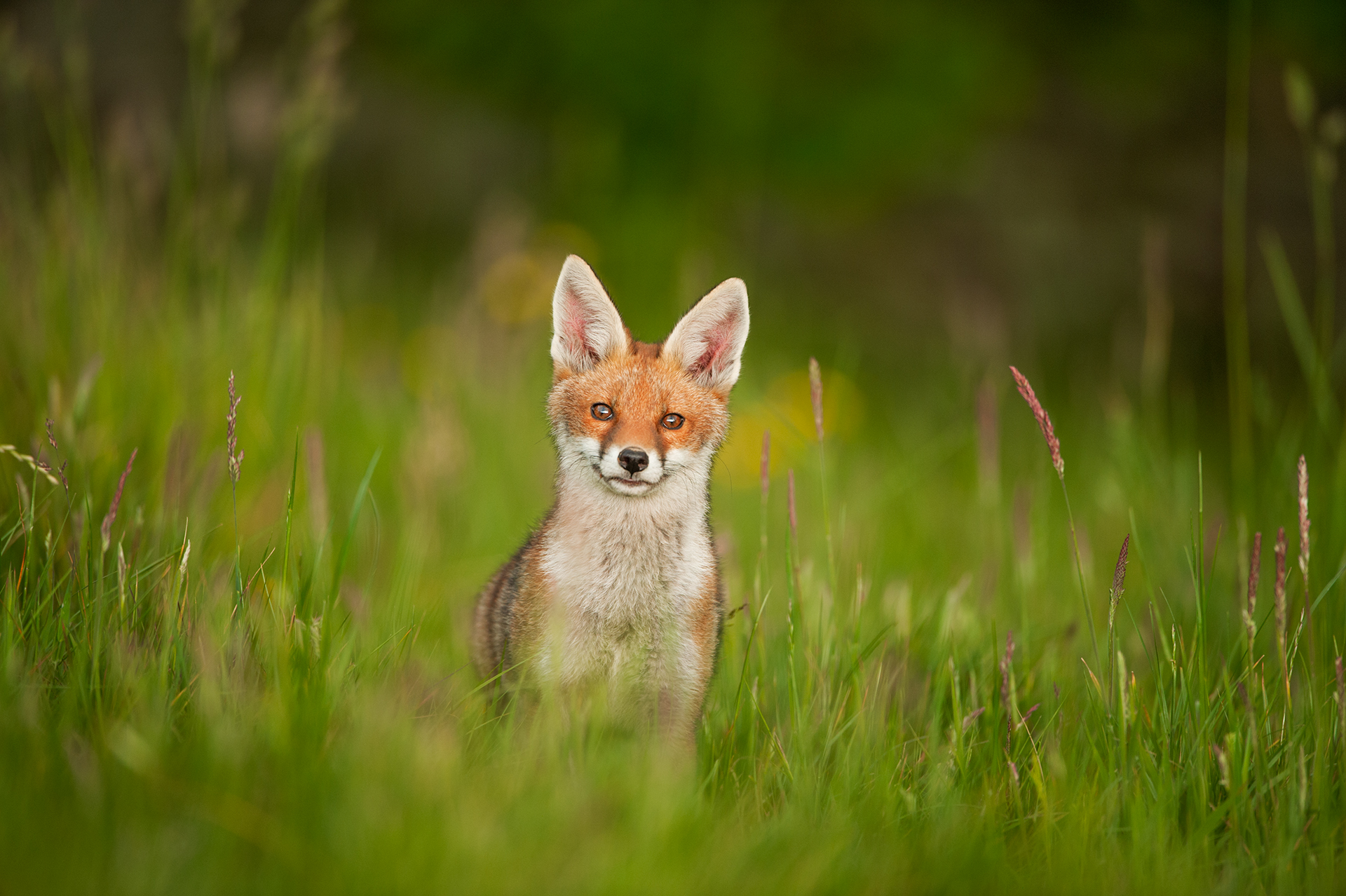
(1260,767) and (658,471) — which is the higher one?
(658,471)

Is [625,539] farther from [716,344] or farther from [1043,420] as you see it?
[1043,420]

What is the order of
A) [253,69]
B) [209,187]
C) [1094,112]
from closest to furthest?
[209,187] < [253,69] < [1094,112]

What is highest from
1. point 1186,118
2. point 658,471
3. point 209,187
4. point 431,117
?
point 1186,118

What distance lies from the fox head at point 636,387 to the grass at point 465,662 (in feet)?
1.52

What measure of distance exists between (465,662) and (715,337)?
4.91 ft

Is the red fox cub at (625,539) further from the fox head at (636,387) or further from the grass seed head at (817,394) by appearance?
the grass seed head at (817,394)

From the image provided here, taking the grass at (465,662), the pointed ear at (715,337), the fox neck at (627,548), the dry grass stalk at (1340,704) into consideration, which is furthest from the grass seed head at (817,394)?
the dry grass stalk at (1340,704)

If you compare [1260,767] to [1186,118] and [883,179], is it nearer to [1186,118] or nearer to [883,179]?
[883,179]

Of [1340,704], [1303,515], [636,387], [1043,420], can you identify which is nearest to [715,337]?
[636,387]

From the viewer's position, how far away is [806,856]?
2182 millimetres

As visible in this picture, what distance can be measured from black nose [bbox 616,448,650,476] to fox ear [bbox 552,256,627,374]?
678mm

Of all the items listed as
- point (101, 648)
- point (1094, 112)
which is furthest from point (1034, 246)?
point (101, 648)

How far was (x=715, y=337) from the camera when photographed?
11.5 feet

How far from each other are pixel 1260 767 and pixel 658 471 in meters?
1.89
